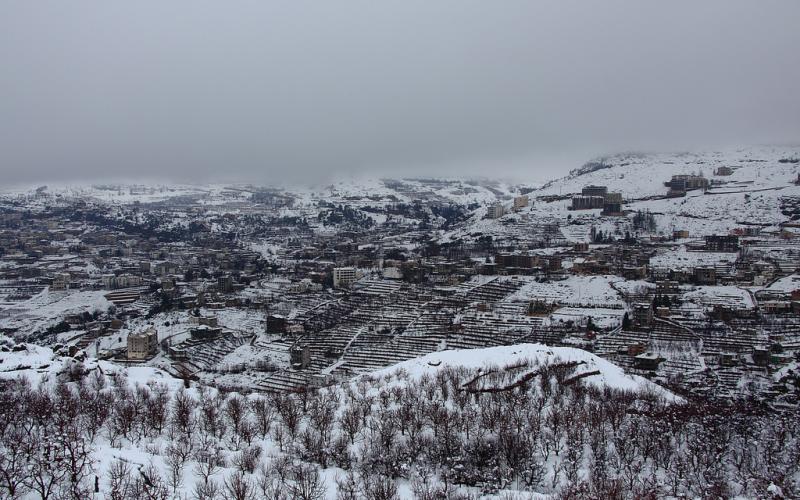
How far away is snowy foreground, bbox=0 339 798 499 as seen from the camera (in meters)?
10.1

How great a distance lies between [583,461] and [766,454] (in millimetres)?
3768

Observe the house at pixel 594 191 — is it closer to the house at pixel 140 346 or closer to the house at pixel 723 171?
the house at pixel 723 171

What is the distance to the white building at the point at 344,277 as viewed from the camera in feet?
162

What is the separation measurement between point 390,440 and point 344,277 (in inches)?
1484

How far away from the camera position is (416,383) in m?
17.6

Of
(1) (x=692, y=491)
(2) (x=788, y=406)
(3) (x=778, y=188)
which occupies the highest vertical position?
(3) (x=778, y=188)

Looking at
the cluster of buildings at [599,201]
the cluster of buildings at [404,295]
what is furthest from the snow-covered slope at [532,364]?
the cluster of buildings at [599,201]

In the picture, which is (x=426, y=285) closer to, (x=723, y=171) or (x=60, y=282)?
(x=60, y=282)

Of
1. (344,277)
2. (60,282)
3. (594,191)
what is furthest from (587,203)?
(60,282)

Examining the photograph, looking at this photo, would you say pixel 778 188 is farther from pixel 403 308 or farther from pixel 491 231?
pixel 403 308

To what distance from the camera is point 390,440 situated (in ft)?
41.8

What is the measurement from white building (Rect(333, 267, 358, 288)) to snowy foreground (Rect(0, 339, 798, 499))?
1225 inches

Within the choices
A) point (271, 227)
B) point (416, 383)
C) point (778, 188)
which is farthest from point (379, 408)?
point (271, 227)

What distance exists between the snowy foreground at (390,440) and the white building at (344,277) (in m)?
31.1
